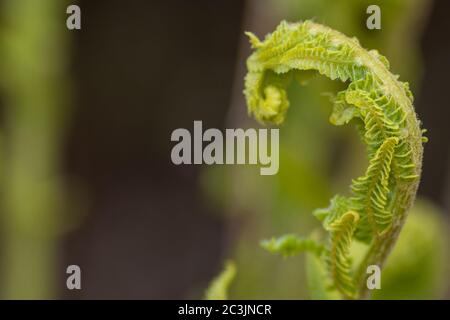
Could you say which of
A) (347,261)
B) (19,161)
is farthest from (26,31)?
(347,261)

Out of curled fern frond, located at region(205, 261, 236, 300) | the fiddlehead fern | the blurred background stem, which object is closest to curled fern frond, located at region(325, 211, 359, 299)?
the fiddlehead fern

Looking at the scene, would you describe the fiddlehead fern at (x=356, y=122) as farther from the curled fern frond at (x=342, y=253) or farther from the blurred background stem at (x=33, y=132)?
the blurred background stem at (x=33, y=132)

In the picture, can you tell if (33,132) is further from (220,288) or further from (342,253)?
(342,253)

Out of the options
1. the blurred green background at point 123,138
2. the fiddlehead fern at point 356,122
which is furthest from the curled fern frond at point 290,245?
the blurred green background at point 123,138

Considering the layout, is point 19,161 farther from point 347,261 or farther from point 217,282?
point 347,261

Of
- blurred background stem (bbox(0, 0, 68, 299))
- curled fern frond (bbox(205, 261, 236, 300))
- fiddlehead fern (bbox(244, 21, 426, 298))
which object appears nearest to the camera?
fiddlehead fern (bbox(244, 21, 426, 298))

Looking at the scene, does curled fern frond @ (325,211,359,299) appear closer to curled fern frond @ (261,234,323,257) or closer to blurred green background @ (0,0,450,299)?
curled fern frond @ (261,234,323,257)
